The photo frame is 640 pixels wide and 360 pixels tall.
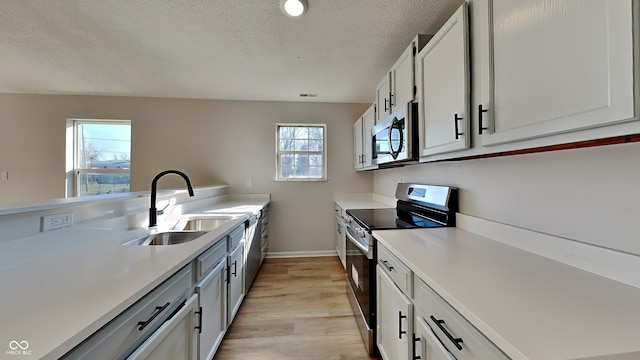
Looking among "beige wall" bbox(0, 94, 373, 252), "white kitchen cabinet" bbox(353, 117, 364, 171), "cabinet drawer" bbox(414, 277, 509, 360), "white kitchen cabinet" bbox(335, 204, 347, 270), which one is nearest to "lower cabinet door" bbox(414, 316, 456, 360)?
"cabinet drawer" bbox(414, 277, 509, 360)

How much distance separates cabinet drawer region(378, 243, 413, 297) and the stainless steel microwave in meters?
0.68

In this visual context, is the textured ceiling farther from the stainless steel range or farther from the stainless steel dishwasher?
the stainless steel dishwasher

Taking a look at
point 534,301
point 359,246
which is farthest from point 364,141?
A: point 534,301

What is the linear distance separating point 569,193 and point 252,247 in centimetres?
240

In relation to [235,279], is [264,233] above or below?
above

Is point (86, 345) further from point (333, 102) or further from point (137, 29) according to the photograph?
point (333, 102)

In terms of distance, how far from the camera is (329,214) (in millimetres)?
3594

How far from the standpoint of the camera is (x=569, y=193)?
0.91m

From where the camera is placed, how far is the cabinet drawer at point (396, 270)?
1008 mm

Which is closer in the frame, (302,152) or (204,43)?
(204,43)

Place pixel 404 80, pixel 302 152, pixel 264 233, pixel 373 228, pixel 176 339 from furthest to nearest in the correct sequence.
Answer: pixel 302 152, pixel 264 233, pixel 404 80, pixel 373 228, pixel 176 339

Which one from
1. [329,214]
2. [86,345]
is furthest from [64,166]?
[86,345]

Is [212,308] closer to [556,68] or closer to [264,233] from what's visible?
[264,233]

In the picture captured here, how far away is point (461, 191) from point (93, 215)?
222 centimetres
